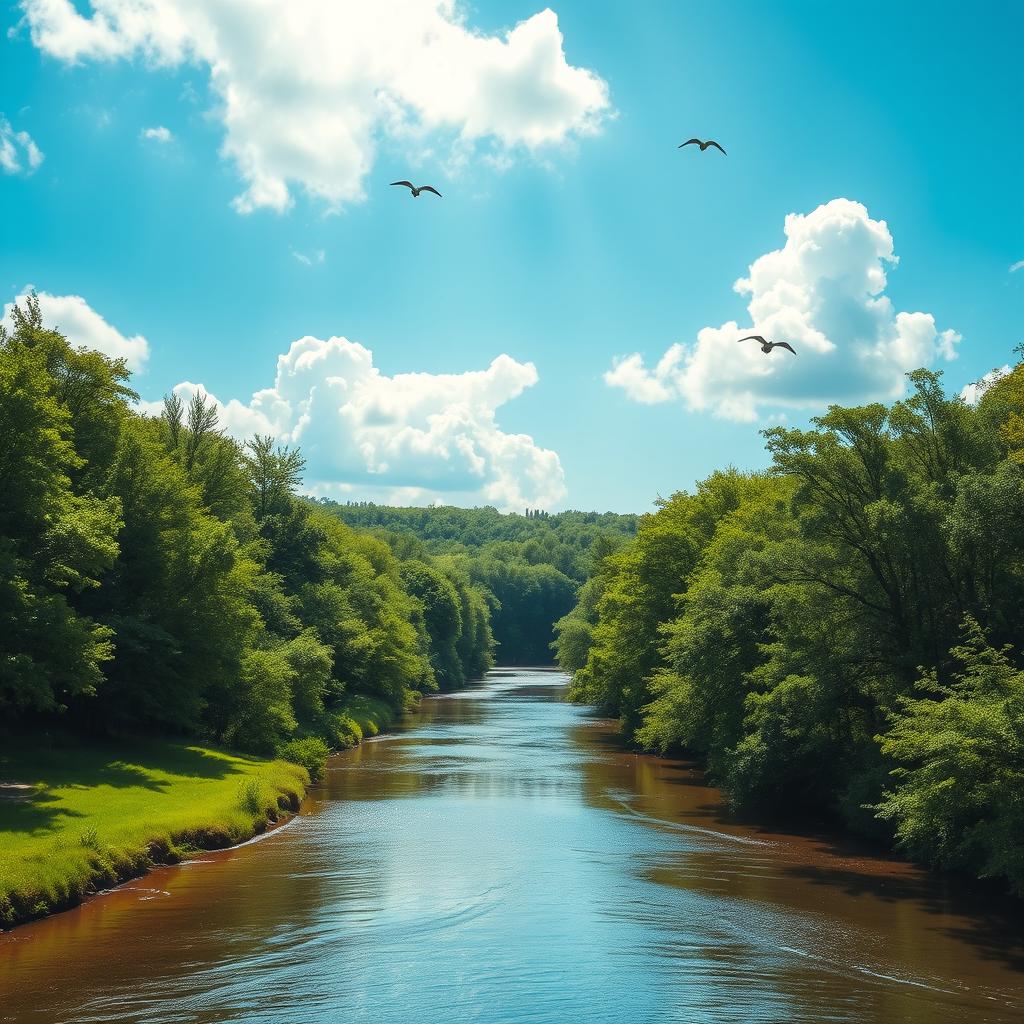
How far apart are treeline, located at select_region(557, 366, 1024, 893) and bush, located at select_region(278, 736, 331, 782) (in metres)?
17.6

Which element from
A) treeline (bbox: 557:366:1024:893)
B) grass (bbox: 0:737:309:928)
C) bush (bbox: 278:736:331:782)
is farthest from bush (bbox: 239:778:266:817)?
treeline (bbox: 557:366:1024:893)

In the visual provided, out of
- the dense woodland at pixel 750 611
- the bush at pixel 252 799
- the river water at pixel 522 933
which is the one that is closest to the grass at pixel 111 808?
the bush at pixel 252 799

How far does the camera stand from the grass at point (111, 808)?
22.7m

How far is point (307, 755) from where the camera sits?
47438 millimetres

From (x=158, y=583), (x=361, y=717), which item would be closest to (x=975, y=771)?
(x=158, y=583)

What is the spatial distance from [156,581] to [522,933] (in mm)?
25716

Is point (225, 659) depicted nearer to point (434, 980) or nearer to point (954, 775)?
point (434, 980)

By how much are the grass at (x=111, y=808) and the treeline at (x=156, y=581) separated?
223 cm

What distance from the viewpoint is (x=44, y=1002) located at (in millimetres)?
16891

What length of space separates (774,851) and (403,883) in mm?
12762

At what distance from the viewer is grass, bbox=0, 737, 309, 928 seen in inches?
894

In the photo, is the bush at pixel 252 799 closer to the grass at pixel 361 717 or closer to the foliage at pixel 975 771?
the foliage at pixel 975 771

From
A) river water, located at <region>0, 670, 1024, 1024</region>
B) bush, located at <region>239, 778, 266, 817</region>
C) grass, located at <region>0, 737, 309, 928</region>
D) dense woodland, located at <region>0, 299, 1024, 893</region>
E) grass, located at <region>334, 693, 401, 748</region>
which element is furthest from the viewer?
grass, located at <region>334, 693, 401, 748</region>

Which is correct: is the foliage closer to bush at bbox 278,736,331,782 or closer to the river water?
the river water
